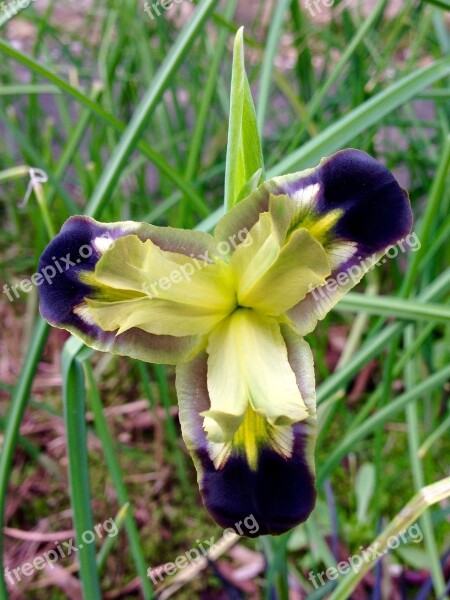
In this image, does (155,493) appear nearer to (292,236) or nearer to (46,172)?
(46,172)

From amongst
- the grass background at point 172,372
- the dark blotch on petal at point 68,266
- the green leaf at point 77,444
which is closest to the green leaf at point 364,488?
the grass background at point 172,372

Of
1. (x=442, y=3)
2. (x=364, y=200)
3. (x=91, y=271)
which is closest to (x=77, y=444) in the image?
(x=91, y=271)

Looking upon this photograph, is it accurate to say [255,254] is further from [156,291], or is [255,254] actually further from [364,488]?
[364,488]

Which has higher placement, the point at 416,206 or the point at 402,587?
the point at 416,206

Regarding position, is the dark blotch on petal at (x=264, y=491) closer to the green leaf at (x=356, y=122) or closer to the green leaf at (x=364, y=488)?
the green leaf at (x=356, y=122)

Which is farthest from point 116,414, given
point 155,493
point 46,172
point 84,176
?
point 46,172

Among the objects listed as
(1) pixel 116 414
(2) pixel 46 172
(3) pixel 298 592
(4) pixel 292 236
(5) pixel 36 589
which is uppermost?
(2) pixel 46 172
